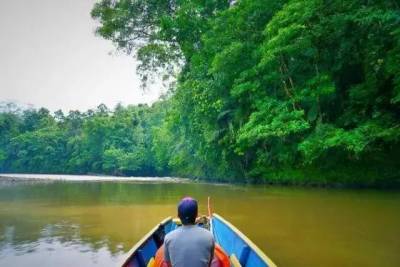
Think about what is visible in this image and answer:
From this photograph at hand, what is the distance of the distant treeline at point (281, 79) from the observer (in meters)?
17.4

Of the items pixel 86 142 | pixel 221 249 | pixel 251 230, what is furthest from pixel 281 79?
pixel 86 142

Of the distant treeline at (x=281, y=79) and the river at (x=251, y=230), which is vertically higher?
the distant treeline at (x=281, y=79)

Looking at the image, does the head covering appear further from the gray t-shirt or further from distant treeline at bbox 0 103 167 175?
distant treeline at bbox 0 103 167 175

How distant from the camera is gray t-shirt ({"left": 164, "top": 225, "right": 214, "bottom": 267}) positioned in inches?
136

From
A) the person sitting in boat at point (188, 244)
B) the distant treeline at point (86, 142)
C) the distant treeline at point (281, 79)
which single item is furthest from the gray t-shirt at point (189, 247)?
the distant treeline at point (86, 142)

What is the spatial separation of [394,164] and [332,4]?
8.32m

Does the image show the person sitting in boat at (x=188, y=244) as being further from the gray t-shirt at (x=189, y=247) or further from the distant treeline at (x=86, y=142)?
the distant treeline at (x=86, y=142)

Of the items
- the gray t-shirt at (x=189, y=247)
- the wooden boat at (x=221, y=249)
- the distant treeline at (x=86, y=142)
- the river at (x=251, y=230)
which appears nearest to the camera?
the gray t-shirt at (x=189, y=247)

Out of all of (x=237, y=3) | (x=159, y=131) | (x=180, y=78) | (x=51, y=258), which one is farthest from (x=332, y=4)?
(x=159, y=131)

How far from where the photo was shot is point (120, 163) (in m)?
64.1

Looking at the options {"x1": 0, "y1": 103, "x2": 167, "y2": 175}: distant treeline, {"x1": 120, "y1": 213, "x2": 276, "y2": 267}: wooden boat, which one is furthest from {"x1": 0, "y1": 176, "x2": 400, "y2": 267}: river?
{"x1": 0, "y1": 103, "x2": 167, "y2": 175}: distant treeline

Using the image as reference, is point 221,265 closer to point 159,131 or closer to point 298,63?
point 298,63

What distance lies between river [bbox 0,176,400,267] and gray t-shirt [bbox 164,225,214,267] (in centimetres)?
324

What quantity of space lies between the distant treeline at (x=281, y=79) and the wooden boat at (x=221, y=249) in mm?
11154
